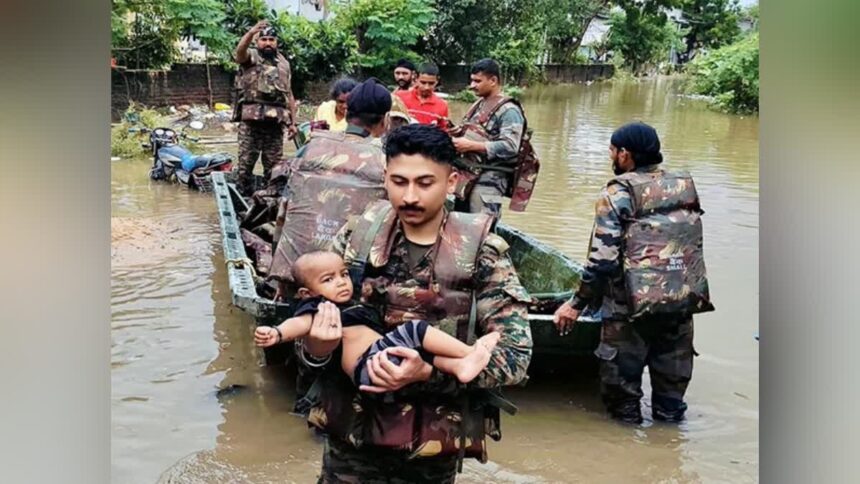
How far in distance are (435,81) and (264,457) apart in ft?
9.91

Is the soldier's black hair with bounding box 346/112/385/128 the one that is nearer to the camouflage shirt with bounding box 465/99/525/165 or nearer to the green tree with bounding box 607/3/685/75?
the camouflage shirt with bounding box 465/99/525/165

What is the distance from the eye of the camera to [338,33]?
16.6 m

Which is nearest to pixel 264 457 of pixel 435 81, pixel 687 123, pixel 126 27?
pixel 435 81

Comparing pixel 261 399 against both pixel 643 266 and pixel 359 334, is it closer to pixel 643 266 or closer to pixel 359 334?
pixel 643 266

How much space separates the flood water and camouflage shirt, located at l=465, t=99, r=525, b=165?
51.2 inches

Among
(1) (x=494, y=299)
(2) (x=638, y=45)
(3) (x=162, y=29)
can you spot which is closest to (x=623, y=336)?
(1) (x=494, y=299)

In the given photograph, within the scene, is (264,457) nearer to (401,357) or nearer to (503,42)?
(401,357)

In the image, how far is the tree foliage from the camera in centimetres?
1705

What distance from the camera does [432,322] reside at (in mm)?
2188

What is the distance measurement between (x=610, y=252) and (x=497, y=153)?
1.36 m

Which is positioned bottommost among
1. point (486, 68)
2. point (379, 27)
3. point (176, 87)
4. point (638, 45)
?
point (486, 68)

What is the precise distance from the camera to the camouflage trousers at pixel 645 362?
12.8 feet

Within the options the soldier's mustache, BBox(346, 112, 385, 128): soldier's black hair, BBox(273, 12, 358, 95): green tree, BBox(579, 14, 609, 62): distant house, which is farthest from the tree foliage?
the soldier's mustache

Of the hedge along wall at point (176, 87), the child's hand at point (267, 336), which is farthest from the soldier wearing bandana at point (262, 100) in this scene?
the hedge along wall at point (176, 87)
